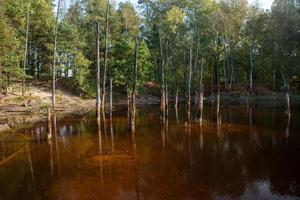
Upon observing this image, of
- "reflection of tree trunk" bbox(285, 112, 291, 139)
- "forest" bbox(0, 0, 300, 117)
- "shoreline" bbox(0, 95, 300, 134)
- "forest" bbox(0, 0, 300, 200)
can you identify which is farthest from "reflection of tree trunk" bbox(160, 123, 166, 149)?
"forest" bbox(0, 0, 300, 117)

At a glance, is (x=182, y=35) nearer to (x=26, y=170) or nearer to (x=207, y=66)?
(x=207, y=66)

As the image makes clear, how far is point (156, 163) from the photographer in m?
19.7

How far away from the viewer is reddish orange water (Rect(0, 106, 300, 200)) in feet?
50.8

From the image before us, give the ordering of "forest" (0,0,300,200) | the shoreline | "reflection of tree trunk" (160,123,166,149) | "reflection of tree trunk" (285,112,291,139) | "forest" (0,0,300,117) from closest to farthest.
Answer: "forest" (0,0,300,200) < "reflection of tree trunk" (160,123,166,149) < "reflection of tree trunk" (285,112,291,139) < the shoreline < "forest" (0,0,300,117)

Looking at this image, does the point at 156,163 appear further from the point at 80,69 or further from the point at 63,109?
the point at 80,69

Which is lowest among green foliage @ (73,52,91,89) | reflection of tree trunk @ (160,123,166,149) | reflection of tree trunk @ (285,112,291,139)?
reflection of tree trunk @ (160,123,166,149)

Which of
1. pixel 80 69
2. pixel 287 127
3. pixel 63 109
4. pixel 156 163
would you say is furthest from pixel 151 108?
pixel 156 163

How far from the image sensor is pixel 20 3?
54.2 metres

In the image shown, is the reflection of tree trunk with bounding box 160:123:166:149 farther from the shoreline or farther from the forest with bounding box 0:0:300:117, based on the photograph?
the forest with bounding box 0:0:300:117

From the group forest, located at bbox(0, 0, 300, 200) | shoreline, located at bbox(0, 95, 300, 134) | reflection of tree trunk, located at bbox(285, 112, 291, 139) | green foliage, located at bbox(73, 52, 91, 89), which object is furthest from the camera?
green foliage, located at bbox(73, 52, 91, 89)

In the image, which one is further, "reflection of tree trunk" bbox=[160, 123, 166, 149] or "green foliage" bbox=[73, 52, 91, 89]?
"green foliage" bbox=[73, 52, 91, 89]

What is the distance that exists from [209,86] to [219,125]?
115 feet

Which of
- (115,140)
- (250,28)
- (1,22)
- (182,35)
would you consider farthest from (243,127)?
(250,28)

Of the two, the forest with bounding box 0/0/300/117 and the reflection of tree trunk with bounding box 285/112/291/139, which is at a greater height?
the forest with bounding box 0/0/300/117
